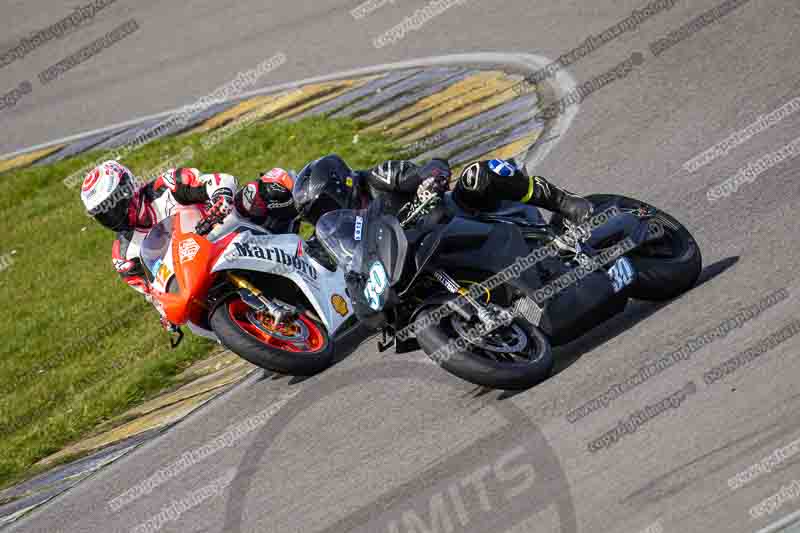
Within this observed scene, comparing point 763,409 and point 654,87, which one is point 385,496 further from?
point 654,87

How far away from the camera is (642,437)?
4.93 metres

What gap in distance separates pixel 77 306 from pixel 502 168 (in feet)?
23.4

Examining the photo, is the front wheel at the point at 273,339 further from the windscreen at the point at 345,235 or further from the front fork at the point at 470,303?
the front fork at the point at 470,303

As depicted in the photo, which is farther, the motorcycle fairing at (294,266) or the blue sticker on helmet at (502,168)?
the motorcycle fairing at (294,266)

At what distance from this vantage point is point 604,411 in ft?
17.3

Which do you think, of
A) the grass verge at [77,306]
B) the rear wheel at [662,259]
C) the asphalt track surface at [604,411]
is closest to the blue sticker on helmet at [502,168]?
the rear wheel at [662,259]

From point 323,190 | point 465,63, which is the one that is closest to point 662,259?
point 323,190

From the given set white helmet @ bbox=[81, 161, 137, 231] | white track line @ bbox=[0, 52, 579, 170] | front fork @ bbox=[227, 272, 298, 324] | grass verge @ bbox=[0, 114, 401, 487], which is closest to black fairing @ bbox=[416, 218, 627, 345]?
front fork @ bbox=[227, 272, 298, 324]

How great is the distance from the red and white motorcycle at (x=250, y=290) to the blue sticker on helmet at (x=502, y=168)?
1.94 meters

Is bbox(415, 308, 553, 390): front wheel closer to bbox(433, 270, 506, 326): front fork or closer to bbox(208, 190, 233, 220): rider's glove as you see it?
bbox(433, 270, 506, 326): front fork

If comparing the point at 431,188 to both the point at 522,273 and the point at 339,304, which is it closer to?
the point at 522,273

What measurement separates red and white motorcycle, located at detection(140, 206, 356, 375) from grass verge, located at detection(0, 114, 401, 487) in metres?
1.67

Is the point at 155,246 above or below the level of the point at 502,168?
below

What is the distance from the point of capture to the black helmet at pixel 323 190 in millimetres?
6863
